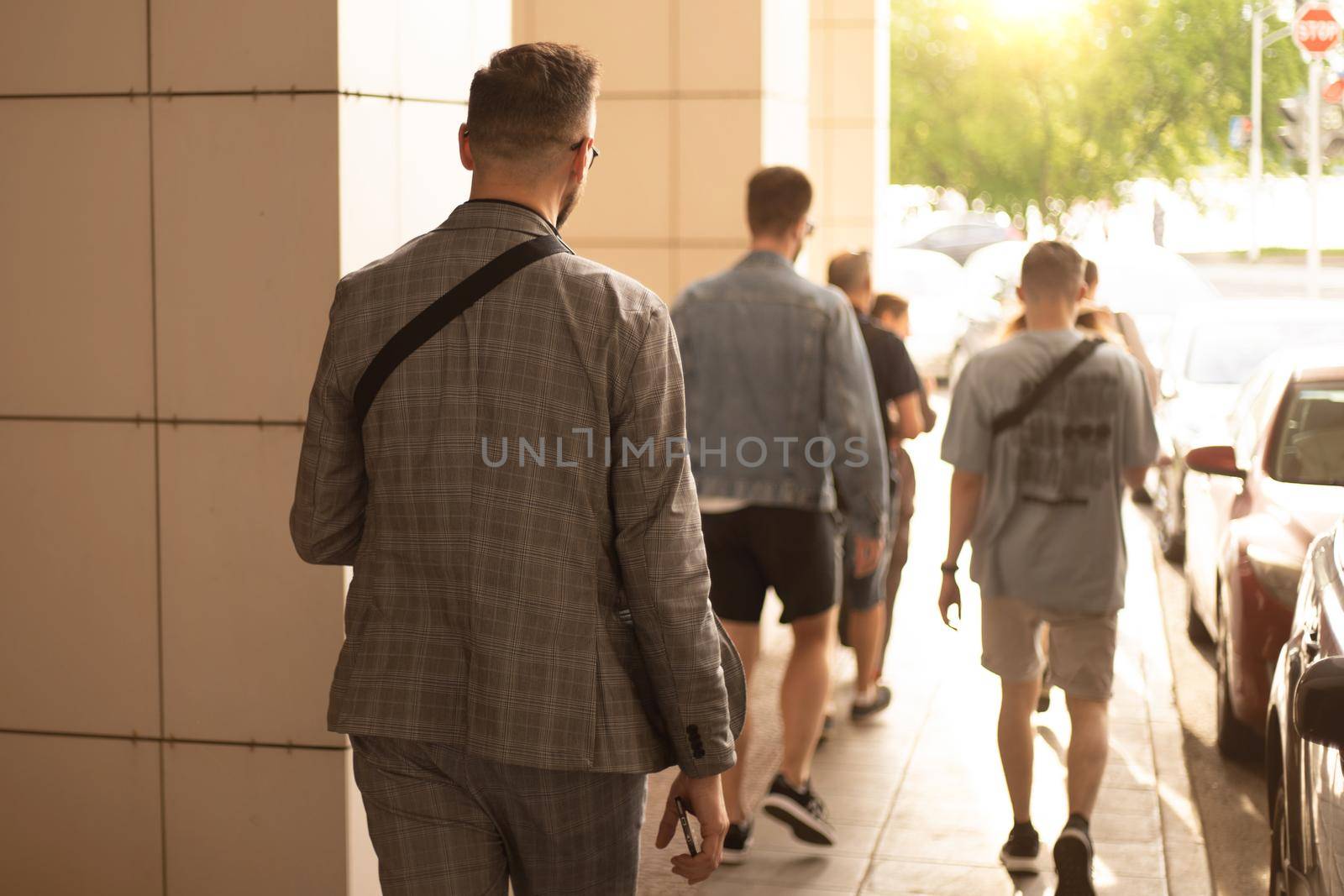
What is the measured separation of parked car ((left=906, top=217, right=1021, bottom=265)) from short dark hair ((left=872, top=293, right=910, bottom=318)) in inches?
1676

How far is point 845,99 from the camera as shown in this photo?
17656mm

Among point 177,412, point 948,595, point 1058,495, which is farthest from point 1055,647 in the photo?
point 177,412

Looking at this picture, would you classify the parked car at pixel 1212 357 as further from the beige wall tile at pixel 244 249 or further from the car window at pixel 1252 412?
the beige wall tile at pixel 244 249

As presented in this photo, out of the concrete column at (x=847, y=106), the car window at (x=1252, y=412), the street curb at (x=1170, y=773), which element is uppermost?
the concrete column at (x=847, y=106)

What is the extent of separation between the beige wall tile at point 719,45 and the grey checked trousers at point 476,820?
22.9 ft

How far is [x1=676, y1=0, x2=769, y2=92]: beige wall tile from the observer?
9289mm

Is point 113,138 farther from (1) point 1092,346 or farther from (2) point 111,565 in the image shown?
(1) point 1092,346

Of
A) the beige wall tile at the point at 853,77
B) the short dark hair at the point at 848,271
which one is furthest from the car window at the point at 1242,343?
the beige wall tile at the point at 853,77

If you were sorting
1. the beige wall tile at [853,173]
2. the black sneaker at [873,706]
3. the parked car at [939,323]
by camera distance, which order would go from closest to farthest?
the black sneaker at [873,706] < the beige wall tile at [853,173] < the parked car at [939,323]

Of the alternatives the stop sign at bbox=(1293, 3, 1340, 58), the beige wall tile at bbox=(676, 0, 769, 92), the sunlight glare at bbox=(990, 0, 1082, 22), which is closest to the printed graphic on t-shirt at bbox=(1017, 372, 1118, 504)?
the beige wall tile at bbox=(676, 0, 769, 92)

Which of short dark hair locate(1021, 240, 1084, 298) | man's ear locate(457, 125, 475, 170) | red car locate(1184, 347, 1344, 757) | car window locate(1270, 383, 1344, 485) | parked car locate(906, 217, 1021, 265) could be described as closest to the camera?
man's ear locate(457, 125, 475, 170)

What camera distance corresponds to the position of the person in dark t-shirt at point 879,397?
710cm

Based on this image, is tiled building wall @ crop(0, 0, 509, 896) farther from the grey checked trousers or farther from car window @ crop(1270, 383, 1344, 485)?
car window @ crop(1270, 383, 1344, 485)

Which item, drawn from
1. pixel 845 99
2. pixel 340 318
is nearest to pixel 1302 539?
pixel 340 318
